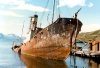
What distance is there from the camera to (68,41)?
2683cm

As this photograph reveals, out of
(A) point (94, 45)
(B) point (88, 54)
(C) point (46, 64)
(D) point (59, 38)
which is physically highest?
(D) point (59, 38)

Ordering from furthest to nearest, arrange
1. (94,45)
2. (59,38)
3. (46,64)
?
(94,45) < (59,38) < (46,64)

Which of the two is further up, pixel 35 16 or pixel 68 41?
pixel 35 16

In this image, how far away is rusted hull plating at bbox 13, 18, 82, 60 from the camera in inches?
1037

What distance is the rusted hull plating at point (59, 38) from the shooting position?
26328mm

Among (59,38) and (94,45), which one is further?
(94,45)

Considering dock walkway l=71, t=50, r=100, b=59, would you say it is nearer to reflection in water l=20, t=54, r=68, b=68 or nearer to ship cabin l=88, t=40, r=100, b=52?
ship cabin l=88, t=40, r=100, b=52

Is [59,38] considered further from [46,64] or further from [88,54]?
[88,54]

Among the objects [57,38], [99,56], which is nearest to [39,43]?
[57,38]

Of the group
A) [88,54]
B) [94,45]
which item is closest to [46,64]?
[88,54]

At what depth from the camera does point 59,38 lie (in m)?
27.2

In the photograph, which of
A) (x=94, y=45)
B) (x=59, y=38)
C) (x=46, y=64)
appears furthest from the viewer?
(x=94, y=45)

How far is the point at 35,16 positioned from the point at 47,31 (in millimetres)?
13337

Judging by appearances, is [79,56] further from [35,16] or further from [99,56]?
[35,16]
